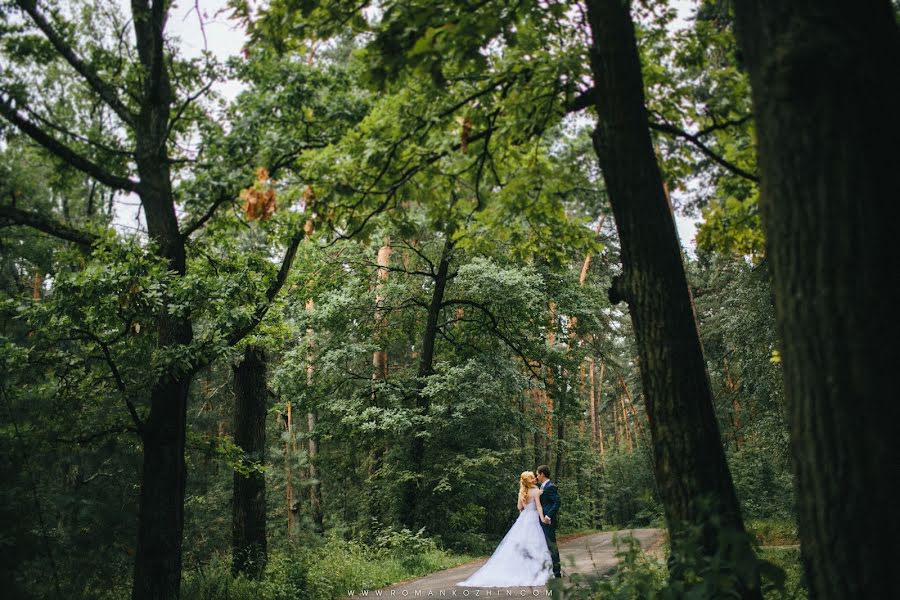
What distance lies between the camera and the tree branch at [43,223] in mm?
6816

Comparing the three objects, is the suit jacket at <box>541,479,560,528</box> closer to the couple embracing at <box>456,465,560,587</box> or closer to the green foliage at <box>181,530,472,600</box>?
the couple embracing at <box>456,465,560,587</box>

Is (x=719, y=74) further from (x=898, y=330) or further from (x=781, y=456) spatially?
(x=781, y=456)

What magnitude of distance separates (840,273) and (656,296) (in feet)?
5.83

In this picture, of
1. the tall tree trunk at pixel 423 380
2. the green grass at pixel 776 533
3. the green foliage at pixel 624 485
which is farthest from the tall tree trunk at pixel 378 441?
the green foliage at pixel 624 485

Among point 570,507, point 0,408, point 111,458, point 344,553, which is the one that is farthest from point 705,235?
point 570,507

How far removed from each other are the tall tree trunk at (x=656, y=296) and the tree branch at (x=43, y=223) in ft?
20.5

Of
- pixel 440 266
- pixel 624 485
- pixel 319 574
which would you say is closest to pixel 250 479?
pixel 319 574

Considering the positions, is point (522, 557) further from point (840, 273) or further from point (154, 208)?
point (840, 273)

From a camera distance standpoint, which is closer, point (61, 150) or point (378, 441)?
point (61, 150)

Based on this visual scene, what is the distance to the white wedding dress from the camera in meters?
9.10

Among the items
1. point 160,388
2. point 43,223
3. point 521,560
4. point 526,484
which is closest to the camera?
point 43,223

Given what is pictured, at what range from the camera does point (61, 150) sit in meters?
7.27

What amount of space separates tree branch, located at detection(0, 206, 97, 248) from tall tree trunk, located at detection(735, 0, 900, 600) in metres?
7.49

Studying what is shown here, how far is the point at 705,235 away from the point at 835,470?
439 cm
